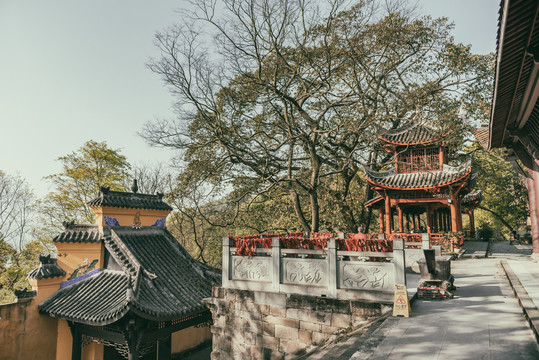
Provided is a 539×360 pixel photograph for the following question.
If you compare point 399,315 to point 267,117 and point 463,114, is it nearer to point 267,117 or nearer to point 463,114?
point 267,117

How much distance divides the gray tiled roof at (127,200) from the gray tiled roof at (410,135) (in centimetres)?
1169

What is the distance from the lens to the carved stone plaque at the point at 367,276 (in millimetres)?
5845

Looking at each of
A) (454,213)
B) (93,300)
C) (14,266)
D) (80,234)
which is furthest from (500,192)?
(14,266)

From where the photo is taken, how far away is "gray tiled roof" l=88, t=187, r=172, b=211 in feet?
39.3

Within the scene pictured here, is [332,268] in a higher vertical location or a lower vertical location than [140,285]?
higher

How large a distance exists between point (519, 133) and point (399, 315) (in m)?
4.94

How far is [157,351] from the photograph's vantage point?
11.5 metres

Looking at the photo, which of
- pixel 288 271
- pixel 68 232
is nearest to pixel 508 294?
pixel 288 271

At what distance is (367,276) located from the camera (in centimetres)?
604

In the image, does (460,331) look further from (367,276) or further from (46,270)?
(46,270)

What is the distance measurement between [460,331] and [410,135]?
14410 mm

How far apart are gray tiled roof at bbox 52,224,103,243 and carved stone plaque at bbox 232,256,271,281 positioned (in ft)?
20.9

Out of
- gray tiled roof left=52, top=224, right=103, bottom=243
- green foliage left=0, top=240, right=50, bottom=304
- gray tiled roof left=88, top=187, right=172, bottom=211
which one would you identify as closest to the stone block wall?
gray tiled roof left=52, top=224, right=103, bottom=243

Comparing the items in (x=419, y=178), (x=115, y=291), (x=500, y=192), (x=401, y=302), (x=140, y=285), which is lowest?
(x=115, y=291)
